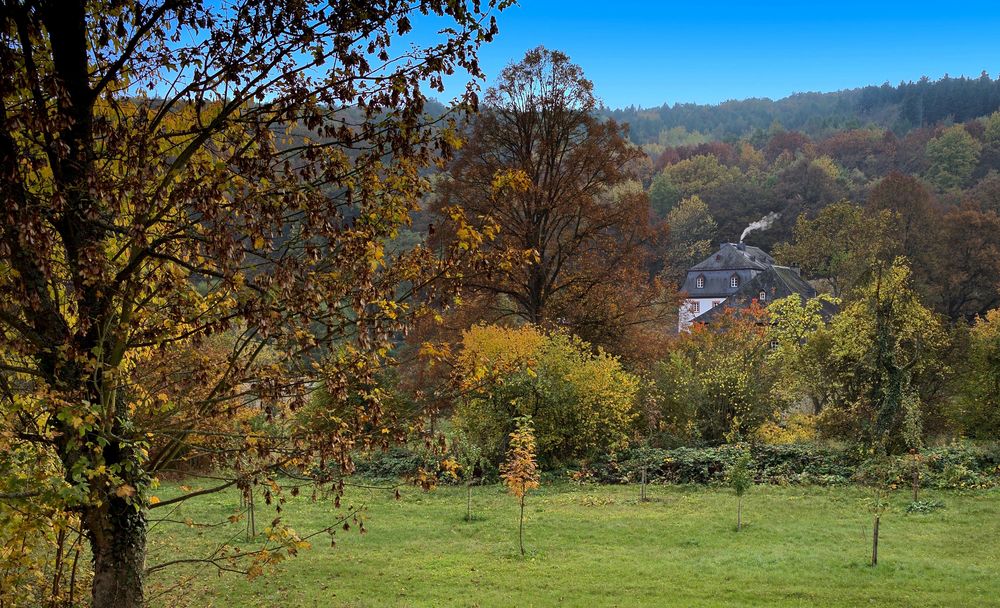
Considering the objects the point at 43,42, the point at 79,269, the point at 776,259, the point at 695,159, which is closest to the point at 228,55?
the point at 43,42

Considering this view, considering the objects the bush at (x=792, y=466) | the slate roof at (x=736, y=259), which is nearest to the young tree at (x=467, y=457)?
the bush at (x=792, y=466)

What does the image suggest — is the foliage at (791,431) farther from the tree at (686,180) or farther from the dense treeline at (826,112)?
the dense treeline at (826,112)

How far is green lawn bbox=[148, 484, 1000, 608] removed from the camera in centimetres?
1141

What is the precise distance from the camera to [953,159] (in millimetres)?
74875

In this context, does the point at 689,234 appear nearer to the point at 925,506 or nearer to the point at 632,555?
the point at 925,506

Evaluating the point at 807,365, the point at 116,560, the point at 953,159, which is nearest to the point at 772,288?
the point at 807,365

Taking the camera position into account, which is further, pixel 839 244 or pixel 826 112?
pixel 826 112

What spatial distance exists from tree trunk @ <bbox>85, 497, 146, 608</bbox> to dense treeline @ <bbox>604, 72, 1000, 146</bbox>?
103715 mm

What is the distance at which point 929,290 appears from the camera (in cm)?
4316

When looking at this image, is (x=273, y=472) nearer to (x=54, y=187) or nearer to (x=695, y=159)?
(x=54, y=187)

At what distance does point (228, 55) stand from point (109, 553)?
3.30 m

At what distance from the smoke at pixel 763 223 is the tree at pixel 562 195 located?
49366mm

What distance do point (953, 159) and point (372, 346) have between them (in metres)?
85.3

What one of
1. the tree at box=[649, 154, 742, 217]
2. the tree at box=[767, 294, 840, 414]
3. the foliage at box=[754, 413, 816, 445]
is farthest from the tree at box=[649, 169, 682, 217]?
the foliage at box=[754, 413, 816, 445]
